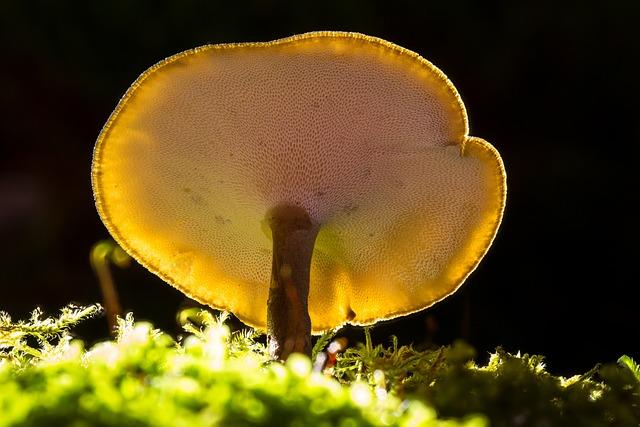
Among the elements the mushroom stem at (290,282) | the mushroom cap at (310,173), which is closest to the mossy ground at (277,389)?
the mushroom stem at (290,282)

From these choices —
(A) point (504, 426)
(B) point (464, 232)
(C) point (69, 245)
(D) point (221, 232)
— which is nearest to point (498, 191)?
(B) point (464, 232)

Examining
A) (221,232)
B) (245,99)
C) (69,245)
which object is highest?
(245,99)

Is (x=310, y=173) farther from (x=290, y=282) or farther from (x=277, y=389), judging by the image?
(x=277, y=389)

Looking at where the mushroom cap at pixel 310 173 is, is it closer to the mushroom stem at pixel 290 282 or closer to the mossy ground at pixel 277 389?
the mushroom stem at pixel 290 282

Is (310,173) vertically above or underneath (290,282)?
above

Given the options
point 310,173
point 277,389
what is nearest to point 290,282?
point 310,173

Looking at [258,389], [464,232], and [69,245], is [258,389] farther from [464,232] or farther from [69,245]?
[69,245]
